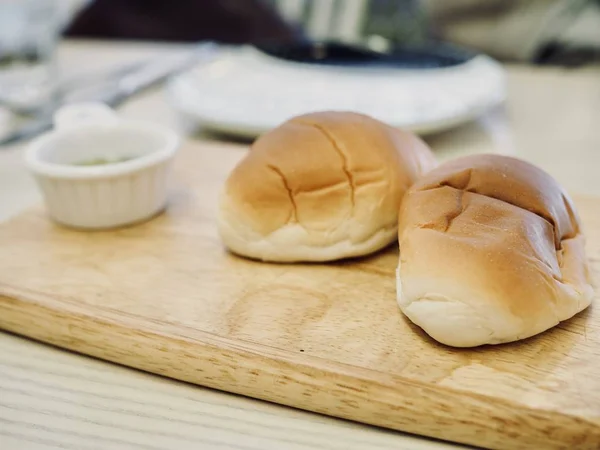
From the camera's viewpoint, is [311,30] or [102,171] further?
[311,30]

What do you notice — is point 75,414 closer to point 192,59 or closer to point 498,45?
point 192,59

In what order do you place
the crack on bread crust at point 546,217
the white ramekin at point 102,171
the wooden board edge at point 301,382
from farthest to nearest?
the white ramekin at point 102,171 → the crack on bread crust at point 546,217 → the wooden board edge at point 301,382

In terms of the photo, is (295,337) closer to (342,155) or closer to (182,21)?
(342,155)

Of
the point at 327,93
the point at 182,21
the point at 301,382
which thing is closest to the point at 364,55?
the point at 327,93

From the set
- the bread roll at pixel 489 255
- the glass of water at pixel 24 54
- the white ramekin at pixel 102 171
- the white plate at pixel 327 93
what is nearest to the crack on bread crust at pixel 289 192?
the bread roll at pixel 489 255

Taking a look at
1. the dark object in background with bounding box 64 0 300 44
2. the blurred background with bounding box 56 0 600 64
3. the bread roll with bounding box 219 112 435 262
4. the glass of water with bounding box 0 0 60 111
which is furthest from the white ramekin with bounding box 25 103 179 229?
the dark object in background with bounding box 64 0 300 44

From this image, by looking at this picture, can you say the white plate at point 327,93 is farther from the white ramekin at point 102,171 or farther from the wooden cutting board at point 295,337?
the wooden cutting board at point 295,337
